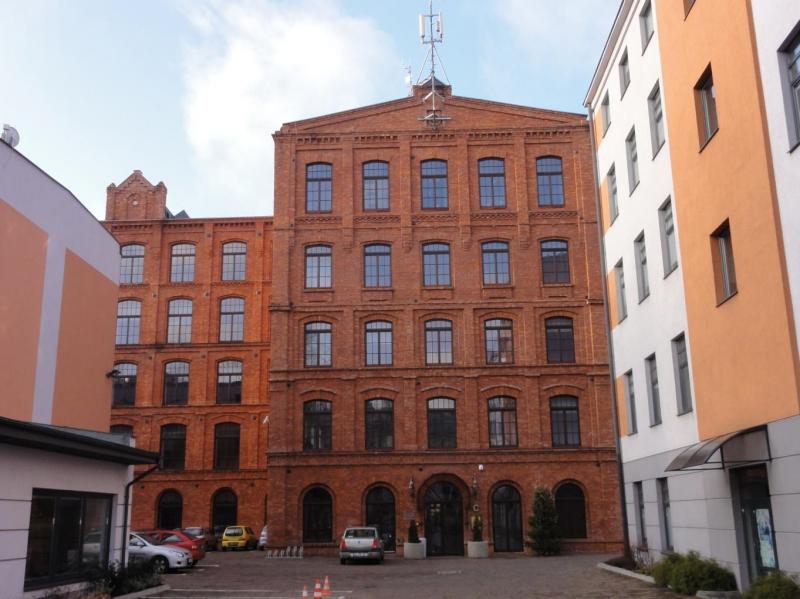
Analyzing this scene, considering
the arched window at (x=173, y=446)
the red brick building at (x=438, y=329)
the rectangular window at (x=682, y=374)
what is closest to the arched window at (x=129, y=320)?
the arched window at (x=173, y=446)

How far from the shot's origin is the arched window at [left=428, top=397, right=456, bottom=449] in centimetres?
3678

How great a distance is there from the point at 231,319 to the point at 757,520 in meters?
36.3

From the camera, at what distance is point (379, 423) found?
37.0 meters

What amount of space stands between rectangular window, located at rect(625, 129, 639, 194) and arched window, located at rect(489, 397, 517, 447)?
47.5ft

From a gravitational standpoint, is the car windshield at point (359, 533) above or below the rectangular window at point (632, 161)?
below

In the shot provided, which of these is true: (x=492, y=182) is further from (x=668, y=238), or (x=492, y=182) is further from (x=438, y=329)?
(x=668, y=238)

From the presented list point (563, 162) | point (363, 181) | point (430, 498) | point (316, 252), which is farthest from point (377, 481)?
point (563, 162)

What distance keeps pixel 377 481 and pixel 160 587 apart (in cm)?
1627

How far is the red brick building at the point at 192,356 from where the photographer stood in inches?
1806

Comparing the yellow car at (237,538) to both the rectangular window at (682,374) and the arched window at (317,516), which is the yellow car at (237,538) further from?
the rectangular window at (682,374)

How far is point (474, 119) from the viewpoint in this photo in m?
40.1

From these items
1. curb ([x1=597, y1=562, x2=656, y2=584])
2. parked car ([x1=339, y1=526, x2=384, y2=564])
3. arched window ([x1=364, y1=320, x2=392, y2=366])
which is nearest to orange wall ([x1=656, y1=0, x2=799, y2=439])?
curb ([x1=597, y1=562, x2=656, y2=584])

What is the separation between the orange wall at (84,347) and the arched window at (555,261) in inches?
795

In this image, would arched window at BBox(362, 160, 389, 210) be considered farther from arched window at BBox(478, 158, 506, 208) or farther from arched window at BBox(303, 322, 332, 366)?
arched window at BBox(303, 322, 332, 366)
